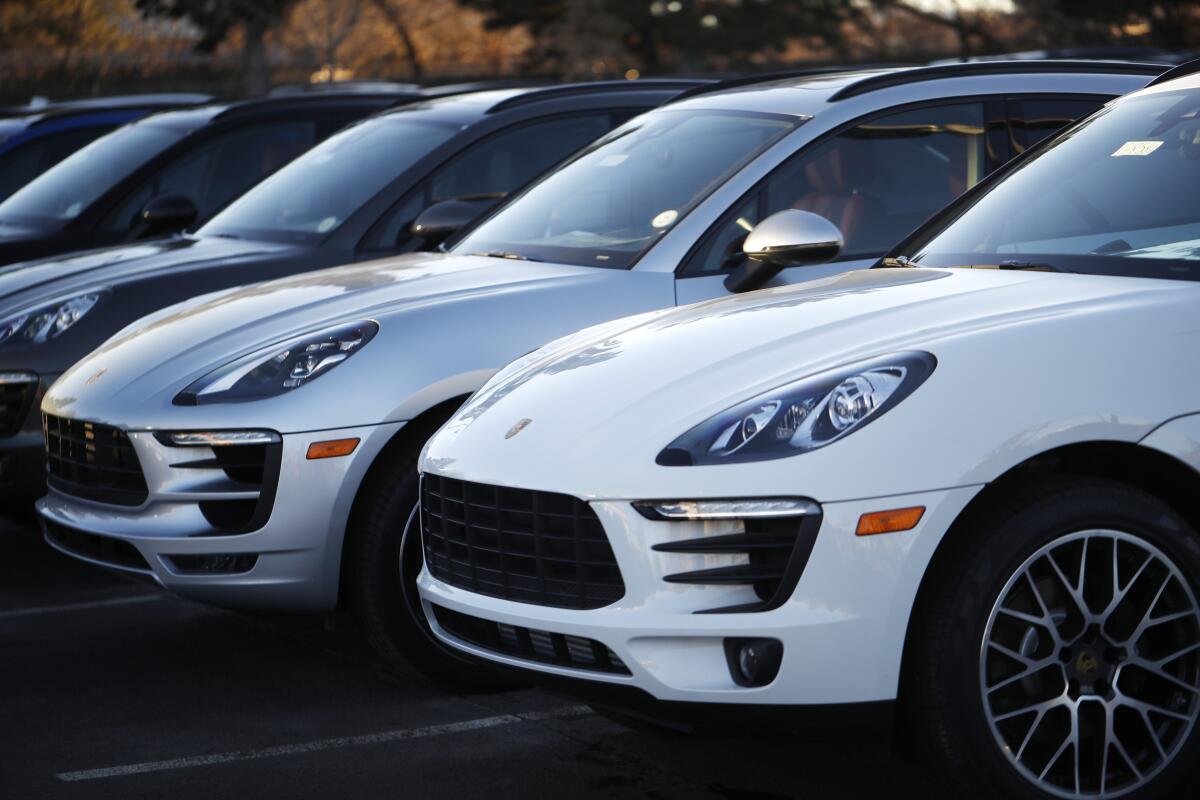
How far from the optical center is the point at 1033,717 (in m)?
3.81

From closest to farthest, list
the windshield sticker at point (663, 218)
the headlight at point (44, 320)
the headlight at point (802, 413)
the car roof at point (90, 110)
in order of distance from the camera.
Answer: the headlight at point (802, 413)
the windshield sticker at point (663, 218)
the headlight at point (44, 320)
the car roof at point (90, 110)

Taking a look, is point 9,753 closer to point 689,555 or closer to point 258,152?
point 689,555

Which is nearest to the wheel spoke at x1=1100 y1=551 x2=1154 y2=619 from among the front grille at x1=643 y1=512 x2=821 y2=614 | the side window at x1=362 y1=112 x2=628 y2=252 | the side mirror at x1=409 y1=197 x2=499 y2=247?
the front grille at x1=643 y1=512 x2=821 y2=614

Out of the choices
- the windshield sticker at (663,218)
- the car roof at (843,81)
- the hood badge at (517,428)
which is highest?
the car roof at (843,81)

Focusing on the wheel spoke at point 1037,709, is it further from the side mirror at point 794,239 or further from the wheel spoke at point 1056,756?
the side mirror at point 794,239

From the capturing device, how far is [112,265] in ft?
26.2

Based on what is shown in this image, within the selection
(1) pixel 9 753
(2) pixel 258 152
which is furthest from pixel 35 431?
(2) pixel 258 152

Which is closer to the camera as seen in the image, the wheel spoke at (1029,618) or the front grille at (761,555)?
the front grille at (761,555)

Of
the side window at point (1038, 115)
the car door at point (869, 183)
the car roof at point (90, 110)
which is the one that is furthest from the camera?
the car roof at point (90, 110)

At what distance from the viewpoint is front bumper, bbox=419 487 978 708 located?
11.9 feet

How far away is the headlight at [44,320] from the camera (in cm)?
721

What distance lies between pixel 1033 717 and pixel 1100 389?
72 centimetres

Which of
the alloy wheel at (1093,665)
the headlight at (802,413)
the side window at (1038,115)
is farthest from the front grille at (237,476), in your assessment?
the side window at (1038,115)

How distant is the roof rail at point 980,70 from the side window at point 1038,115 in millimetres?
158
